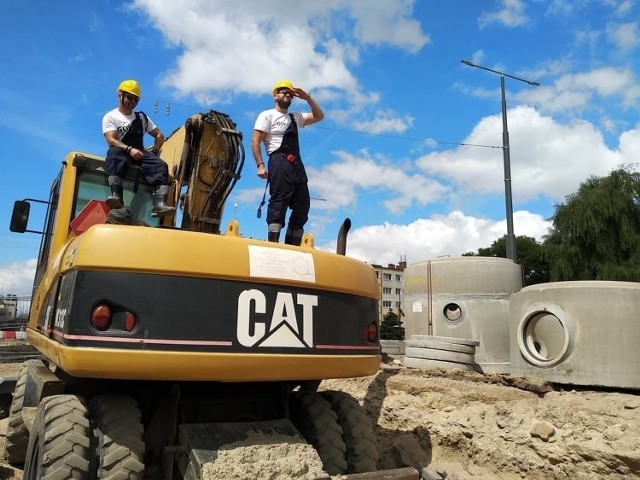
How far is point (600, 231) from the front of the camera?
25578 mm

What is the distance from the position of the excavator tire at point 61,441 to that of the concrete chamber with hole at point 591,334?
24.5 feet

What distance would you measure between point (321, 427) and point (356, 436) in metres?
0.33

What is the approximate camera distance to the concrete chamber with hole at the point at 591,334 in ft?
26.8

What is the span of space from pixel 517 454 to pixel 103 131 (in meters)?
6.07

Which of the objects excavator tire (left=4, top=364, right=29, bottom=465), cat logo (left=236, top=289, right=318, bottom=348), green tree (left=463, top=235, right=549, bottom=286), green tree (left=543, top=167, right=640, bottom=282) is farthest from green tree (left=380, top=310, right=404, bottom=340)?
cat logo (left=236, top=289, right=318, bottom=348)

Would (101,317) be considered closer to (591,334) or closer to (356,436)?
(356,436)

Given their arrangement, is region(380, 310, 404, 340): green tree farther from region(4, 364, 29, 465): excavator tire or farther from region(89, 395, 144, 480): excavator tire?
region(89, 395, 144, 480): excavator tire

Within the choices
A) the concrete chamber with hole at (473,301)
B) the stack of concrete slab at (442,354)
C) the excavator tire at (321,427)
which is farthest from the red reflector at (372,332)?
the concrete chamber with hole at (473,301)

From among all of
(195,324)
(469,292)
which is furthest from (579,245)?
(195,324)

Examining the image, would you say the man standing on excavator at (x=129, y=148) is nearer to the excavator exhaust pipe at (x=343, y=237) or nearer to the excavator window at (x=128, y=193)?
the excavator window at (x=128, y=193)

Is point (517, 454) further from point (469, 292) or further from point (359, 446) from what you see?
point (469, 292)

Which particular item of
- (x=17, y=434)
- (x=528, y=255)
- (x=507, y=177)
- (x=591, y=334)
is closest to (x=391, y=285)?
(x=528, y=255)

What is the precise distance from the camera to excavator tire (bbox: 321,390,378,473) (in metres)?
4.26

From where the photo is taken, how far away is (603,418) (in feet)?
23.1
